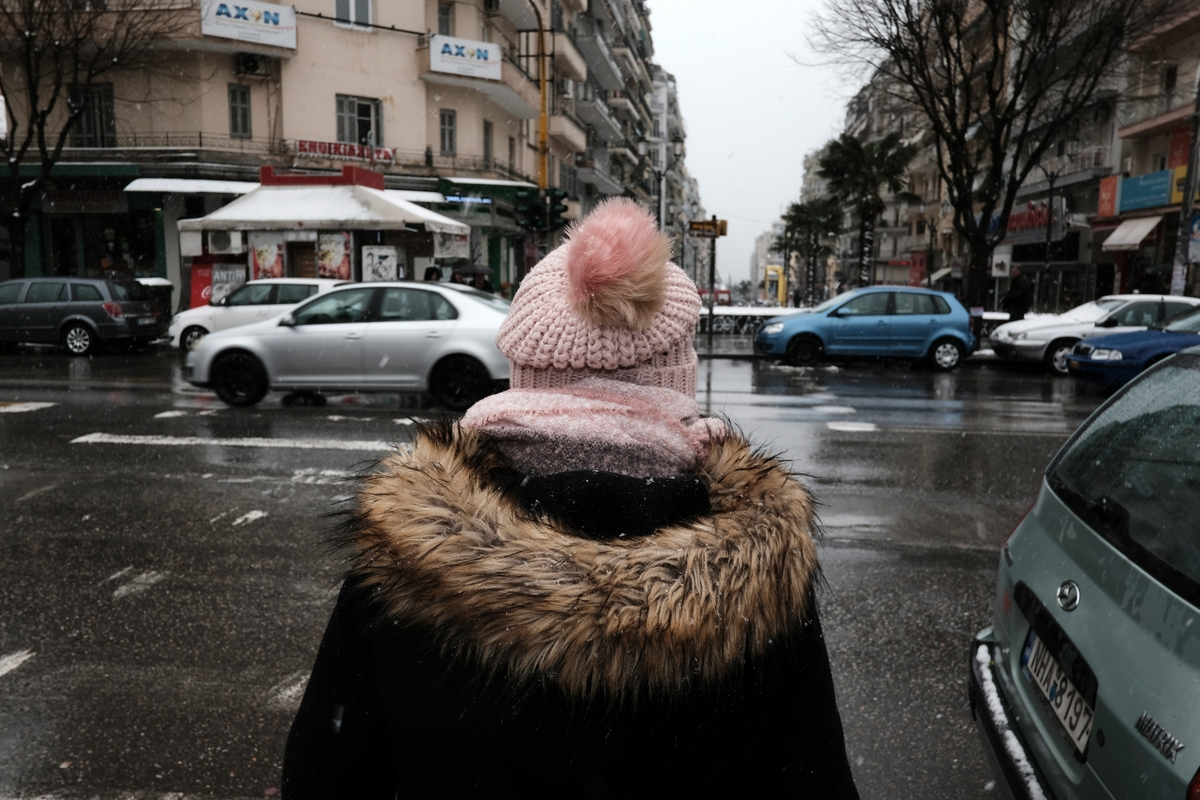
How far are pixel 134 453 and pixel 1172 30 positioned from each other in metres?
32.1

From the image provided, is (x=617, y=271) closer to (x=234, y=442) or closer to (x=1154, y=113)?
(x=234, y=442)

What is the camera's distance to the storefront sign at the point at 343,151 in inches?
1101

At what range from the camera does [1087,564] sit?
2.43m

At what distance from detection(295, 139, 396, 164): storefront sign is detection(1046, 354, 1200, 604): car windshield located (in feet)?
91.4

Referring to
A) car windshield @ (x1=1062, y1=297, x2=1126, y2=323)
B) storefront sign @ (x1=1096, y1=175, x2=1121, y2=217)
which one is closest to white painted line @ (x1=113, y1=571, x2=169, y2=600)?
car windshield @ (x1=1062, y1=297, x2=1126, y2=323)

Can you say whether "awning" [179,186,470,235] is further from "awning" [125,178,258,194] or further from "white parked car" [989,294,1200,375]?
"white parked car" [989,294,1200,375]

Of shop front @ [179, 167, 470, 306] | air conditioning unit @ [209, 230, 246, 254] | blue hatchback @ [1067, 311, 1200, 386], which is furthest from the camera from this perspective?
air conditioning unit @ [209, 230, 246, 254]

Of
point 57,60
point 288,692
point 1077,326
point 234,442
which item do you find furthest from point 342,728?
point 57,60

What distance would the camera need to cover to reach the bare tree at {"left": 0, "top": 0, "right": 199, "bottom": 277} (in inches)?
869

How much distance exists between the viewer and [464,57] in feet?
98.3

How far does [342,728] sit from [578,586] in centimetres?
50

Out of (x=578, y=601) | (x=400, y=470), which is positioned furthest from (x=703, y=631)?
(x=400, y=470)

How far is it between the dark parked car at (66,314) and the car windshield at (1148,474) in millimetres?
18162

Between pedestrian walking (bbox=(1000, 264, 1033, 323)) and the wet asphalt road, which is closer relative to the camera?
the wet asphalt road
